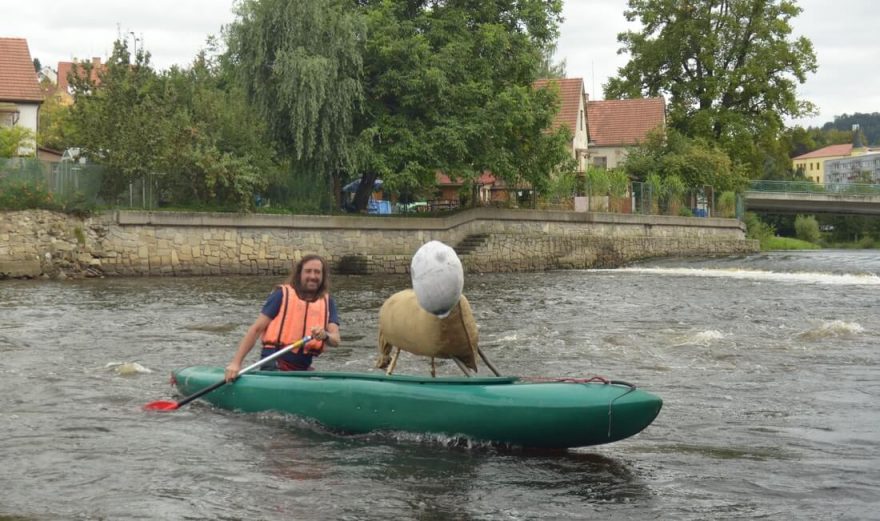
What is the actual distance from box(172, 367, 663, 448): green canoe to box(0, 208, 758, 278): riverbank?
19109mm

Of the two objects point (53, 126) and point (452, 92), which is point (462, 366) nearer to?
point (452, 92)

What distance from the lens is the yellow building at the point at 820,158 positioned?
16600 centimetres

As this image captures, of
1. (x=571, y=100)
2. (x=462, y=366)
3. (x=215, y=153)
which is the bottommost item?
(x=462, y=366)

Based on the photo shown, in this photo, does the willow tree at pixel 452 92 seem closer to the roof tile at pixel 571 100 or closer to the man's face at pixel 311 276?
the roof tile at pixel 571 100

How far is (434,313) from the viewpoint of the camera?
25.4 feet

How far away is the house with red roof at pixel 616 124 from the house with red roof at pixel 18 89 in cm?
3113

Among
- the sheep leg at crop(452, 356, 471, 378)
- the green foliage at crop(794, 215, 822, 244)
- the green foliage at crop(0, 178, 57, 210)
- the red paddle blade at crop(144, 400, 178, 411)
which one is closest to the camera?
the sheep leg at crop(452, 356, 471, 378)

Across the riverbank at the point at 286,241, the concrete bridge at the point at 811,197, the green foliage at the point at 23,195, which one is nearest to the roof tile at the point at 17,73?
the green foliage at the point at 23,195

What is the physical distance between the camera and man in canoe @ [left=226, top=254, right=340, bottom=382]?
8914 mm

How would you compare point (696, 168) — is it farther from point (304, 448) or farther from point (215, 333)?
point (304, 448)

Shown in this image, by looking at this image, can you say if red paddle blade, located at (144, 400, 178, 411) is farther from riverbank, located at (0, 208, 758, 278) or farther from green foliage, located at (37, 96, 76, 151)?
green foliage, located at (37, 96, 76, 151)

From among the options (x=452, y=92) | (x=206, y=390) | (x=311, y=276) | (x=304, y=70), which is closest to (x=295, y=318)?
(x=311, y=276)

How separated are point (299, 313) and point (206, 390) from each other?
3.35 ft

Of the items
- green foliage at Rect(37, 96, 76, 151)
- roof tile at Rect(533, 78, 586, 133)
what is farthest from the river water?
roof tile at Rect(533, 78, 586, 133)
